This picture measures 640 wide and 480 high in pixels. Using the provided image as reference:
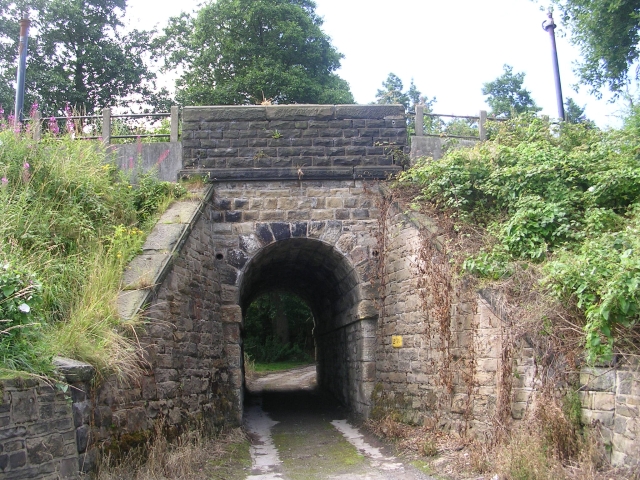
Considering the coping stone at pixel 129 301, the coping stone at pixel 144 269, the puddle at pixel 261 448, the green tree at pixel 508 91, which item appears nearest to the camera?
the coping stone at pixel 129 301

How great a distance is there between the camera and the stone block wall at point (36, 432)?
457 cm

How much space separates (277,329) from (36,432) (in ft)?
82.4

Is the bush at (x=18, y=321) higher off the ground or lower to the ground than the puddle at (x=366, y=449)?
higher

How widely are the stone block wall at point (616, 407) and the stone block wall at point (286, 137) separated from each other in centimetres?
594

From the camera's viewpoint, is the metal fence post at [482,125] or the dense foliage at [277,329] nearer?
the metal fence post at [482,125]

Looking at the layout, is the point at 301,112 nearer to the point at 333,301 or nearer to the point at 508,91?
the point at 333,301

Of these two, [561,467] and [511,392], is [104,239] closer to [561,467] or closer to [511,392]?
[511,392]

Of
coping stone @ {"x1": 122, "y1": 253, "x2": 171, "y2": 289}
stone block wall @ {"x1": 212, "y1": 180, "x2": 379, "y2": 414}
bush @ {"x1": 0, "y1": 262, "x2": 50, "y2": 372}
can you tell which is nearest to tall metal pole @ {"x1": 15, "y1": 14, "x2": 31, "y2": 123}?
stone block wall @ {"x1": 212, "y1": 180, "x2": 379, "y2": 414}

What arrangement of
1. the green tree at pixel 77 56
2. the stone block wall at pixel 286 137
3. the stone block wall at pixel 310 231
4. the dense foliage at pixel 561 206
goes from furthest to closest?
the green tree at pixel 77 56, the stone block wall at pixel 286 137, the stone block wall at pixel 310 231, the dense foliage at pixel 561 206

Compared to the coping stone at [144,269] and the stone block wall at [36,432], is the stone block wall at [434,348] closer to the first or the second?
the coping stone at [144,269]

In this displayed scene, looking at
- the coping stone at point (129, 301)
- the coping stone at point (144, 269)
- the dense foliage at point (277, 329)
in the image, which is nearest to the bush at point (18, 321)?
the coping stone at point (129, 301)

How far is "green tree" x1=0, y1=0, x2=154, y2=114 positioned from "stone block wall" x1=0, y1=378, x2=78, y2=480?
20529mm

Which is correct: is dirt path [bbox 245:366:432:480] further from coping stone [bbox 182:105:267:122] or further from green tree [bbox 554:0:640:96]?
green tree [bbox 554:0:640:96]

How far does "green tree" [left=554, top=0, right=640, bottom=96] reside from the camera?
1459 centimetres
